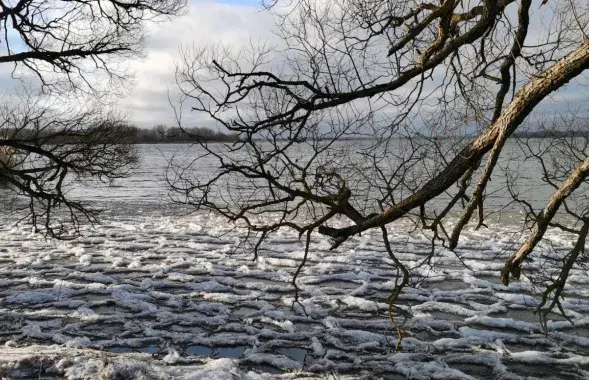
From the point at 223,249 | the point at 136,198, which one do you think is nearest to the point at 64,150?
the point at 223,249

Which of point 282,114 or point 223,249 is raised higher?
point 282,114

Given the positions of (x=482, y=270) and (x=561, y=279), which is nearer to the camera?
(x=561, y=279)

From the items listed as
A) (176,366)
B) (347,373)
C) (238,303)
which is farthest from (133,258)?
(347,373)

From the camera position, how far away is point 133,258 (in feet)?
38.0

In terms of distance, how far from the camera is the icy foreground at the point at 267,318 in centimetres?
600

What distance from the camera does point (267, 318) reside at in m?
7.70

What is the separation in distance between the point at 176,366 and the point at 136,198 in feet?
62.1

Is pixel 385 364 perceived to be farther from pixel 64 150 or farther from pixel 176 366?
pixel 64 150

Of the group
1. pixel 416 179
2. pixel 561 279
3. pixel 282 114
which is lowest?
pixel 561 279

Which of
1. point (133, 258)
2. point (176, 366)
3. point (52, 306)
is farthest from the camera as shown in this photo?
point (133, 258)

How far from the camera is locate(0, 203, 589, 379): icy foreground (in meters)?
6.00

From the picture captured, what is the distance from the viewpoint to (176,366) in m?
5.91

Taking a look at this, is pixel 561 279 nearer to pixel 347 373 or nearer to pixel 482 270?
pixel 347 373

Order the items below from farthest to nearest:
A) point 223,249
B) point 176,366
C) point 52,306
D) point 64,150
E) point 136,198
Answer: point 136,198, point 223,249, point 64,150, point 52,306, point 176,366
